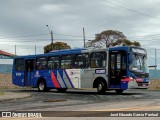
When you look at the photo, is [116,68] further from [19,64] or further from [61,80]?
[19,64]

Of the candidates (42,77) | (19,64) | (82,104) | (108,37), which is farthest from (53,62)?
(108,37)

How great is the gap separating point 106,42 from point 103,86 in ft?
232

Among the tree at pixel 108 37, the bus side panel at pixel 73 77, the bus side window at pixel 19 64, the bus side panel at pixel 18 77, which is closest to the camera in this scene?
the bus side panel at pixel 73 77

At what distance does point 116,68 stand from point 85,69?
2638 mm

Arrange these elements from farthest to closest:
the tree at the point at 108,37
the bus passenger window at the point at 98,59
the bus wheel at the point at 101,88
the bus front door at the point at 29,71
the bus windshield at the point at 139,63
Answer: the tree at the point at 108,37 < the bus front door at the point at 29,71 < the bus passenger window at the point at 98,59 < the bus wheel at the point at 101,88 < the bus windshield at the point at 139,63

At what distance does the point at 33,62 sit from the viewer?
3055 centimetres

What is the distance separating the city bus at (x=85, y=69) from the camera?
23656 mm

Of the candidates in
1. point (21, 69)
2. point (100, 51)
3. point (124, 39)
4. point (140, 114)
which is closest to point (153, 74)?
point (21, 69)

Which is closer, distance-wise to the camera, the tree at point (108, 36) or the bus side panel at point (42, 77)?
the bus side panel at point (42, 77)

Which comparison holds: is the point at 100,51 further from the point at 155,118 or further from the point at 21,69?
the point at 155,118

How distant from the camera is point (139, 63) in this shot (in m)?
24.1

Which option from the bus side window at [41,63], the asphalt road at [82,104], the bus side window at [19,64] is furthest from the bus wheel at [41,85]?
the asphalt road at [82,104]

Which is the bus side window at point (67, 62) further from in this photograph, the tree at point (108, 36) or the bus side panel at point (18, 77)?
the tree at point (108, 36)

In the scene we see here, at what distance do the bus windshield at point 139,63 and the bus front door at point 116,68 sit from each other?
1.85 ft
